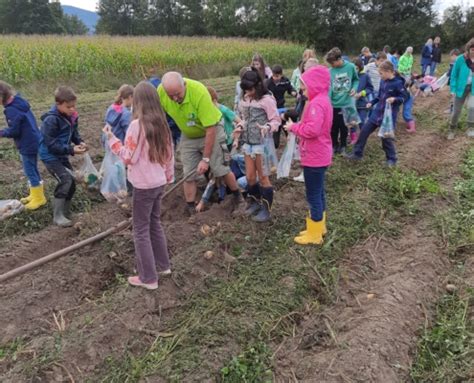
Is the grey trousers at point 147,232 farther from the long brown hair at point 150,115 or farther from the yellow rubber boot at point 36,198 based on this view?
the yellow rubber boot at point 36,198

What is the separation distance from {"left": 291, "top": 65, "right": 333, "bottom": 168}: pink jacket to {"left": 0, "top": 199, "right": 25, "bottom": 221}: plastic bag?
3.53m

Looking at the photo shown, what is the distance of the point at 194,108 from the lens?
463 centimetres

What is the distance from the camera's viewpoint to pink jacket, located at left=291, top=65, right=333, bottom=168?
4211mm

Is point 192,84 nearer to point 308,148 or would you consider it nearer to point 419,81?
point 308,148

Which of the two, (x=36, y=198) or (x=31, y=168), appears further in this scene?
(x=36, y=198)

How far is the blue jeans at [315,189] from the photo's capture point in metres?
4.48

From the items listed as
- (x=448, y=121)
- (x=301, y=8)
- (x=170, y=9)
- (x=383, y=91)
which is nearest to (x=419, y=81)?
(x=448, y=121)

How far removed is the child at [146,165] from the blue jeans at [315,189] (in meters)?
1.49

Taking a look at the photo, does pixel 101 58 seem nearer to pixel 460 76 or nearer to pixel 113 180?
pixel 113 180

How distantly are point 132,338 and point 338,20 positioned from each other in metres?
42.8

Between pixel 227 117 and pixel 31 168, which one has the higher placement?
pixel 227 117

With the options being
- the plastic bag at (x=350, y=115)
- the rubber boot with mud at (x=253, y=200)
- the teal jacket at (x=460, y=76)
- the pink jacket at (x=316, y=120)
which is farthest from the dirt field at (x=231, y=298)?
the teal jacket at (x=460, y=76)

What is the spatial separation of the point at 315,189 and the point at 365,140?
3.10 meters

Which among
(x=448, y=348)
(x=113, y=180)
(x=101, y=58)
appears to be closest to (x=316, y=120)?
(x=448, y=348)
